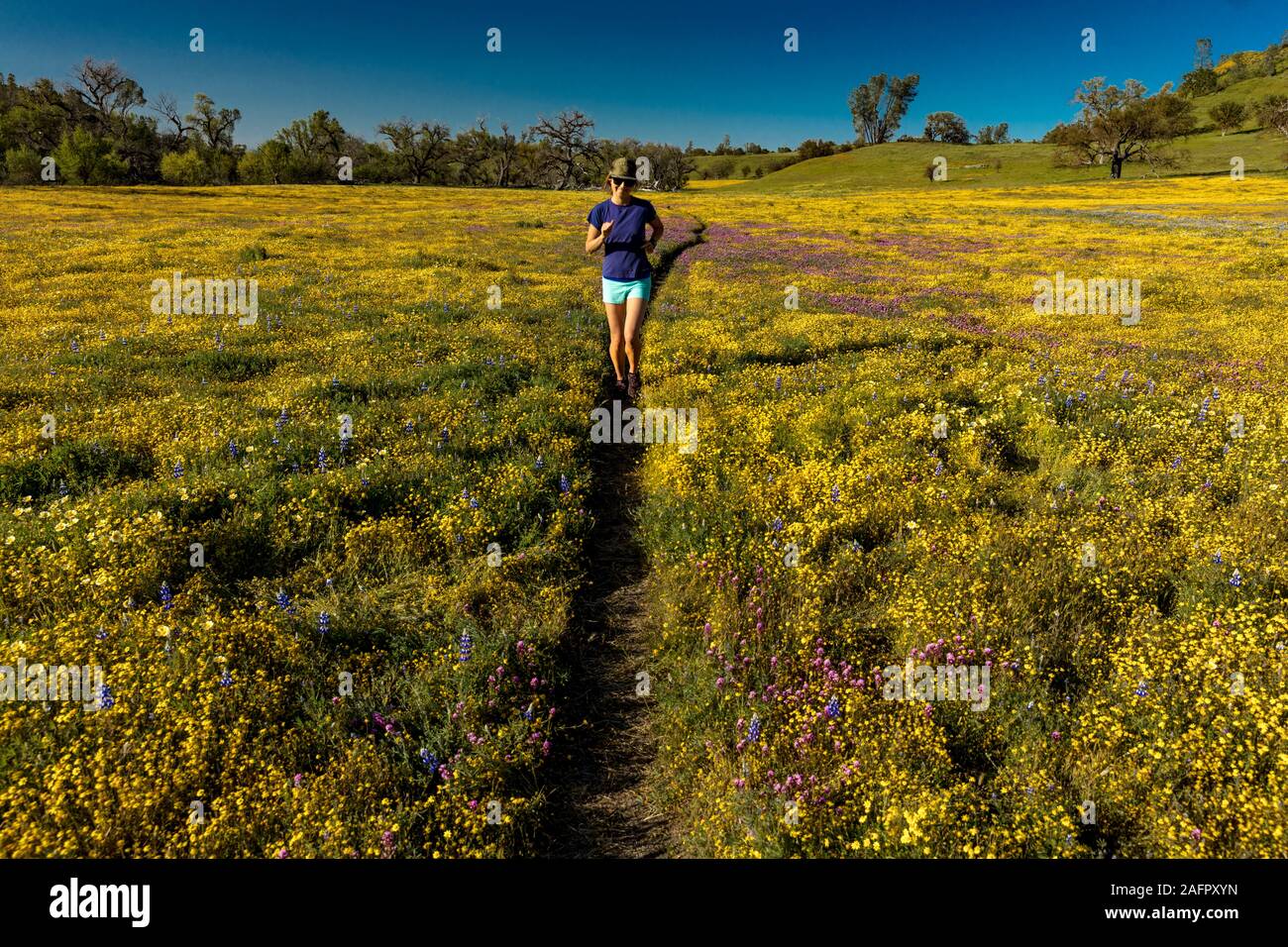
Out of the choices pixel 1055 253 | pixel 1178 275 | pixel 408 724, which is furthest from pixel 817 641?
pixel 1055 253

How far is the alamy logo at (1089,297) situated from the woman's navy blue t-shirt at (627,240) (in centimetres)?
1400

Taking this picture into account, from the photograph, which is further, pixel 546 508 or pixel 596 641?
pixel 546 508

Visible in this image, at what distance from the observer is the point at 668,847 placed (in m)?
3.87

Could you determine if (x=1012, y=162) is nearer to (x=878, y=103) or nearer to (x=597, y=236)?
(x=878, y=103)

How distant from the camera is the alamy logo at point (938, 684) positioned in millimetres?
4590

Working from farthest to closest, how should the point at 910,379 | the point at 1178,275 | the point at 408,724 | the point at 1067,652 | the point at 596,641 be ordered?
the point at 1178,275 → the point at 910,379 → the point at 596,641 → the point at 1067,652 → the point at 408,724

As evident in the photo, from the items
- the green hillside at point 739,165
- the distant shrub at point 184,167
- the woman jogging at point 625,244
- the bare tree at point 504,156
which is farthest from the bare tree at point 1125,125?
the distant shrub at point 184,167

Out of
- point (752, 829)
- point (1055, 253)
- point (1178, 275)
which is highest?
point (1055, 253)

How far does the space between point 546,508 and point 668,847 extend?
4.20 meters

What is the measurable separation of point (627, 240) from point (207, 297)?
13549 mm

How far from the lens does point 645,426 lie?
10242 millimetres

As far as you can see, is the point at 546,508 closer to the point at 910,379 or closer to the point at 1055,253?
the point at 910,379

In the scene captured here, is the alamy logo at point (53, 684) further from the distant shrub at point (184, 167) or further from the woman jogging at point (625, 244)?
the distant shrub at point (184, 167)
